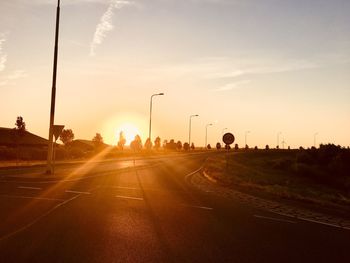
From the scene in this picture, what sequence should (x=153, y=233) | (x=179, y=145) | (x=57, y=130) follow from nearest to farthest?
(x=153, y=233) → (x=57, y=130) → (x=179, y=145)

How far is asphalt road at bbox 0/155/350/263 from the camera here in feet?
22.6

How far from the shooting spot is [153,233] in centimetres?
859

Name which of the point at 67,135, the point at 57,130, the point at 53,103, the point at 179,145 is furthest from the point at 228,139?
the point at 179,145

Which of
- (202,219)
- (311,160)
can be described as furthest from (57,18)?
(311,160)

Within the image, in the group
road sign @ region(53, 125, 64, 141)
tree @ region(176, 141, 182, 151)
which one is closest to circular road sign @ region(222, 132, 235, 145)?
road sign @ region(53, 125, 64, 141)

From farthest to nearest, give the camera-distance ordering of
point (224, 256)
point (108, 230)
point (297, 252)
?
point (108, 230)
point (297, 252)
point (224, 256)

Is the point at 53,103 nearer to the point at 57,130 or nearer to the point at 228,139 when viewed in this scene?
the point at 57,130

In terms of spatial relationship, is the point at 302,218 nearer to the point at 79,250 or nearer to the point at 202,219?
the point at 202,219

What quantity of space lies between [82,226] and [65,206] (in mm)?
3054

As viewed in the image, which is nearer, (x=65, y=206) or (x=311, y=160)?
(x=65, y=206)

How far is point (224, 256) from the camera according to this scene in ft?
22.6

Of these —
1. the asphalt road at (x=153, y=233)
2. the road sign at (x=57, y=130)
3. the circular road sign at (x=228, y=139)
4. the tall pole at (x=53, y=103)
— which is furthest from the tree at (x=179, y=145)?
the asphalt road at (x=153, y=233)

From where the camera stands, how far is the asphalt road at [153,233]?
6.89 meters

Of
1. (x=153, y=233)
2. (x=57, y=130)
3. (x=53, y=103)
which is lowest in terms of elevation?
(x=153, y=233)
